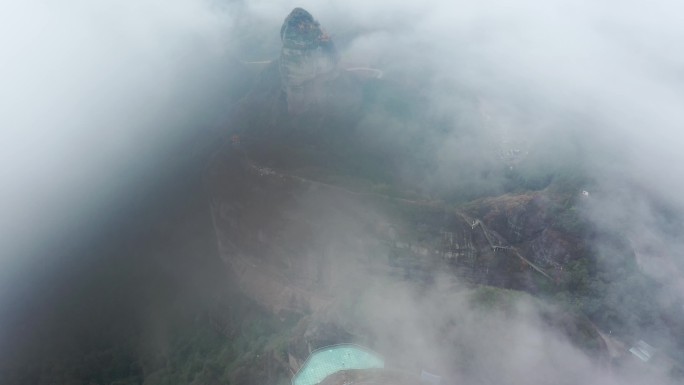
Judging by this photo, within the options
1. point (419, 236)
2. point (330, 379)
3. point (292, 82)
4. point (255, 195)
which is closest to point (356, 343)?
point (330, 379)

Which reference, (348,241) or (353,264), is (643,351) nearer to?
(353,264)

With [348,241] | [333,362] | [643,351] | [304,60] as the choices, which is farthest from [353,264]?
[304,60]

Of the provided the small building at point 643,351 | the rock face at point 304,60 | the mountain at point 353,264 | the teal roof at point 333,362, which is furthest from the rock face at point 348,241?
the rock face at point 304,60

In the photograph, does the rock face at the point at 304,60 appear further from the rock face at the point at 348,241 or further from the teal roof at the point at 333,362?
the teal roof at the point at 333,362

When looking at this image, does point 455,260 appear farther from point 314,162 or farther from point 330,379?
point 314,162

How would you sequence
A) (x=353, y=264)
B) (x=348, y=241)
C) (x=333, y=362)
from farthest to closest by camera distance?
(x=348, y=241) < (x=353, y=264) < (x=333, y=362)

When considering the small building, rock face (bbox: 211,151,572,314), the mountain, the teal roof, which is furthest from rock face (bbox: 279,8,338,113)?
the small building

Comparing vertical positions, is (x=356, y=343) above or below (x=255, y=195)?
below
